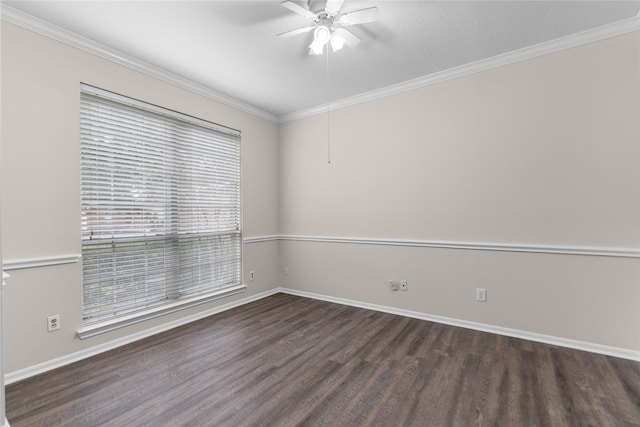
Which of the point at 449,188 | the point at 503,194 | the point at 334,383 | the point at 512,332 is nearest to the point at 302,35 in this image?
the point at 449,188

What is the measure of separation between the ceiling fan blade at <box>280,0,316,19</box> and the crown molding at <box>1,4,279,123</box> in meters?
1.69

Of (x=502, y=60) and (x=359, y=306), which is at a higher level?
(x=502, y=60)

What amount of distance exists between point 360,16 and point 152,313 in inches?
125

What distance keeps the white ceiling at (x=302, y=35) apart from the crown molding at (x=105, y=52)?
5 centimetres

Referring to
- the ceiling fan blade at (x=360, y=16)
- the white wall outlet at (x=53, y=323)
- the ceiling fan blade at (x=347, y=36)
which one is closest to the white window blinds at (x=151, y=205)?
the white wall outlet at (x=53, y=323)

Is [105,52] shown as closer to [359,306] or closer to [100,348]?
[100,348]

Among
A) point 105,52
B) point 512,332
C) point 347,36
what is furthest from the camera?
point 512,332

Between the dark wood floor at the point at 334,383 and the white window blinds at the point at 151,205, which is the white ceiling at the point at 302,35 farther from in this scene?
the dark wood floor at the point at 334,383

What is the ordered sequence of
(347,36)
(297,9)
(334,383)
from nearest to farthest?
1. (297,9)
2. (334,383)
3. (347,36)

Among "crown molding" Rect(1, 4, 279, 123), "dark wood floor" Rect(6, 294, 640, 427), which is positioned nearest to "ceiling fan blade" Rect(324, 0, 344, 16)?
"crown molding" Rect(1, 4, 279, 123)

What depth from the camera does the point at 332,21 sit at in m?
2.15

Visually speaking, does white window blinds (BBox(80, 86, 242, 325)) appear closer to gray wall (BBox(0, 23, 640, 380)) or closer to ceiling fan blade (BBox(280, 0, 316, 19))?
gray wall (BBox(0, 23, 640, 380))

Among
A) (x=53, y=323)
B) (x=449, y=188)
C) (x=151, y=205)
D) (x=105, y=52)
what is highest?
(x=105, y=52)

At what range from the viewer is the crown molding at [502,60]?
7.70 feet
